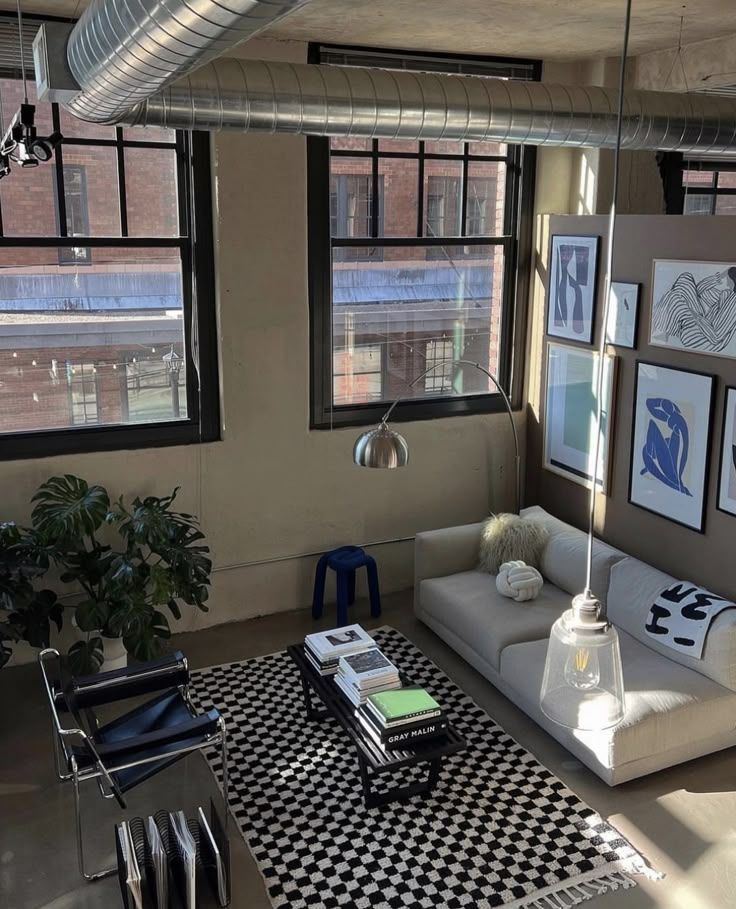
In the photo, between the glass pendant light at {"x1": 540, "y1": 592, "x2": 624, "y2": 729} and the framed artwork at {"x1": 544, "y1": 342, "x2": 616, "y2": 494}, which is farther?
the framed artwork at {"x1": 544, "y1": 342, "x2": 616, "y2": 494}

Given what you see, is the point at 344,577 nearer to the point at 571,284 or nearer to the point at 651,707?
the point at 651,707

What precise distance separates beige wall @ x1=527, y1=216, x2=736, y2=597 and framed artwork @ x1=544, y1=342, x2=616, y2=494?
73 mm

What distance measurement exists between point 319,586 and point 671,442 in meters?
2.41

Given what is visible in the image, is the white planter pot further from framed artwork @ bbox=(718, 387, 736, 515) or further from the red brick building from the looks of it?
framed artwork @ bbox=(718, 387, 736, 515)

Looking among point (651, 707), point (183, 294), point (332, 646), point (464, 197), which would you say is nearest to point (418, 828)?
point (332, 646)

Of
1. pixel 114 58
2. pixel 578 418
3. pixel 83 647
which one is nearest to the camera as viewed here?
pixel 114 58

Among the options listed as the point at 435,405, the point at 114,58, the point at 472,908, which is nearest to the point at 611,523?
the point at 435,405

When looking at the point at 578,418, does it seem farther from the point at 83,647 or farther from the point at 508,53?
the point at 83,647

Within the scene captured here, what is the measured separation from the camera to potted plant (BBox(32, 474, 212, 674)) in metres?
4.86

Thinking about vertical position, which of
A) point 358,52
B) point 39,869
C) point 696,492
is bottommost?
point 39,869

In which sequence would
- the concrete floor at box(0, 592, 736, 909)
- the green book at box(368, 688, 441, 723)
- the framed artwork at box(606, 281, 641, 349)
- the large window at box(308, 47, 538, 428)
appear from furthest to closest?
the large window at box(308, 47, 538, 428) < the framed artwork at box(606, 281, 641, 349) < the green book at box(368, 688, 441, 723) < the concrete floor at box(0, 592, 736, 909)

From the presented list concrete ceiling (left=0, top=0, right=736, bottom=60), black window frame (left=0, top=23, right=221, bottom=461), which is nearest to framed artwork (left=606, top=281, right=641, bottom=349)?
concrete ceiling (left=0, top=0, right=736, bottom=60)

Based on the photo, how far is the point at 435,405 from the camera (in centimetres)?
647

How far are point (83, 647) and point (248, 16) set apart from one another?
3.69m
